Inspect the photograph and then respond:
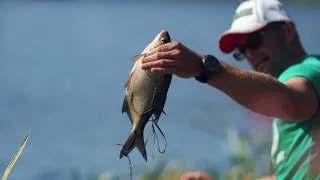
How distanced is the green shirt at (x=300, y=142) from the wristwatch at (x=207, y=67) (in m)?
0.57

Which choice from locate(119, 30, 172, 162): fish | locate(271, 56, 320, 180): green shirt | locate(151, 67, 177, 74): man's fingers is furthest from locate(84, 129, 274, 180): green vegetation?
locate(151, 67, 177, 74): man's fingers

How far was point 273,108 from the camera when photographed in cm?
243

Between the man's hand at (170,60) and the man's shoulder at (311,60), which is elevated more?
the man's hand at (170,60)

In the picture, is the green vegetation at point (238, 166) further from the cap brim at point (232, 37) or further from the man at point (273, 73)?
the man at point (273, 73)

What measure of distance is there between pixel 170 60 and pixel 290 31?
1.38 meters

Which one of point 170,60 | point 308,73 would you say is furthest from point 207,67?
point 308,73

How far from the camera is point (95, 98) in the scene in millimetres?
12516

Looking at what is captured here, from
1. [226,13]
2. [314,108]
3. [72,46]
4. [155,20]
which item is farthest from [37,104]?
[226,13]

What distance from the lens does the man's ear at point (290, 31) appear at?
10.8 ft

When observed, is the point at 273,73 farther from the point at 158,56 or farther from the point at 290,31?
the point at 158,56

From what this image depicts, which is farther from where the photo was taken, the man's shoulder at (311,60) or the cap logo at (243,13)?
the cap logo at (243,13)

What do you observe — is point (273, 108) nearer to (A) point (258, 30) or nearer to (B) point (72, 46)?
(A) point (258, 30)

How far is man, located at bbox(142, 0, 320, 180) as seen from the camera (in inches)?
84.8

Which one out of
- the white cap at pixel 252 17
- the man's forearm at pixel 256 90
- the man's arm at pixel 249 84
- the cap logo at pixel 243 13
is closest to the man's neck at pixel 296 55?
the white cap at pixel 252 17
